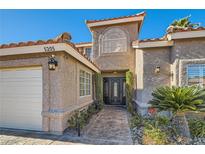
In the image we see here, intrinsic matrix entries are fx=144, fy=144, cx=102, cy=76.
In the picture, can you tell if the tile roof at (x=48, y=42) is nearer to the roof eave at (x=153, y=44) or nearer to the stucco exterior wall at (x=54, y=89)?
the stucco exterior wall at (x=54, y=89)

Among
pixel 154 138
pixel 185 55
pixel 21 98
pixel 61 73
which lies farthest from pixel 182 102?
pixel 21 98

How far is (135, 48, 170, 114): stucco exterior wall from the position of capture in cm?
932

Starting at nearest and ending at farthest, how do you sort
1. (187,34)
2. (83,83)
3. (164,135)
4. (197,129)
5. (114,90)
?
1. (164,135)
2. (197,129)
3. (187,34)
4. (83,83)
5. (114,90)

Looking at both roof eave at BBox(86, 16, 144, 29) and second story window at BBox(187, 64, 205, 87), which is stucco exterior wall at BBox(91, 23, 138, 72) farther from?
second story window at BBox(187, 64, 205, 87)

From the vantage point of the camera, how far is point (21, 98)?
6.40m

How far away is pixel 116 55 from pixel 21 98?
8.77m

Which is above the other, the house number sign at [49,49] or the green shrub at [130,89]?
the house number sign at [49,49]

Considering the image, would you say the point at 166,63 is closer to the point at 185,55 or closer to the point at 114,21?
the point at 185,55

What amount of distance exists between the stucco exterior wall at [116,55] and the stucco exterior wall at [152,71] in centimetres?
310

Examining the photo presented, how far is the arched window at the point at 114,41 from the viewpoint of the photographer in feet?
42.4

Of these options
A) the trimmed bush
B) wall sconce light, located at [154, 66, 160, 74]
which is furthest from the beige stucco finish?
the trimmed bush

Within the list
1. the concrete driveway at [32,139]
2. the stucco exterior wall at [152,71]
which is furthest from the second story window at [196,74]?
the concrete driveway at [32,139]
